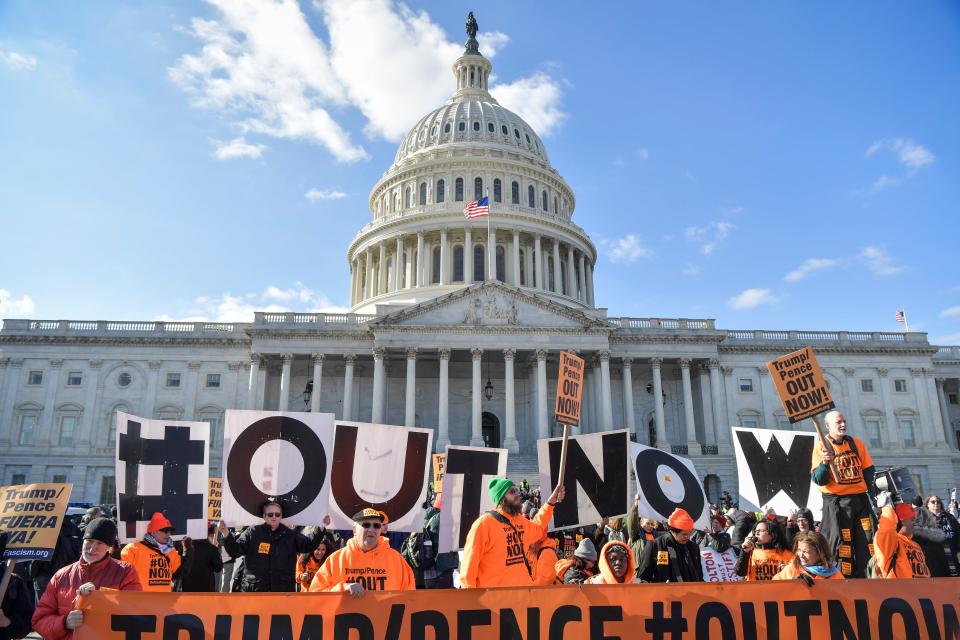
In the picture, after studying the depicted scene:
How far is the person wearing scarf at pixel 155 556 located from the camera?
8.89 m

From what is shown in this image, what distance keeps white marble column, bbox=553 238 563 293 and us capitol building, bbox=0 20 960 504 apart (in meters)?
12.4

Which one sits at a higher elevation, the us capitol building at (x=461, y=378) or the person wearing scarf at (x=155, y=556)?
the us capitol building at (x=461, y=378)

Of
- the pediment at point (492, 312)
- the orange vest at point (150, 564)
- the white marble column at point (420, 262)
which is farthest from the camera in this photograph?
the white marble column at point (420, 262)

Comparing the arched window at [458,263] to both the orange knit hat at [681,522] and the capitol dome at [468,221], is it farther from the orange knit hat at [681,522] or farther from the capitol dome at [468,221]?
the orange knit hat at [681,522]

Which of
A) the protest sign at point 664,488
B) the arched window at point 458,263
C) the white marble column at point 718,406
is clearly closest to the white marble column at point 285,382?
the arched window at point 458,263

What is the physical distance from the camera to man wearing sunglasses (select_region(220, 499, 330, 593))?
8.91 meters

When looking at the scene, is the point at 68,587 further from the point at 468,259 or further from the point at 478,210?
the point at 468,259

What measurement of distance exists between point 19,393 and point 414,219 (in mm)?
34950

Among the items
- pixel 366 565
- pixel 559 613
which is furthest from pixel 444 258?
pixel 559 613

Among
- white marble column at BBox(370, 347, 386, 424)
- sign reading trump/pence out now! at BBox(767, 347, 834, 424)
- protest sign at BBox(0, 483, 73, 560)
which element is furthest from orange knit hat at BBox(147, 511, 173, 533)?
white marble column at BBox(370, 347, 386, 424)

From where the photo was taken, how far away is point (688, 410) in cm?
5044

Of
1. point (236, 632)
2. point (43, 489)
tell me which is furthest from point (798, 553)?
point (43, 489)

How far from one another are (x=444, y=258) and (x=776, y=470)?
53.1 meters

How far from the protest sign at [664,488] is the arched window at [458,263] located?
5302cm
